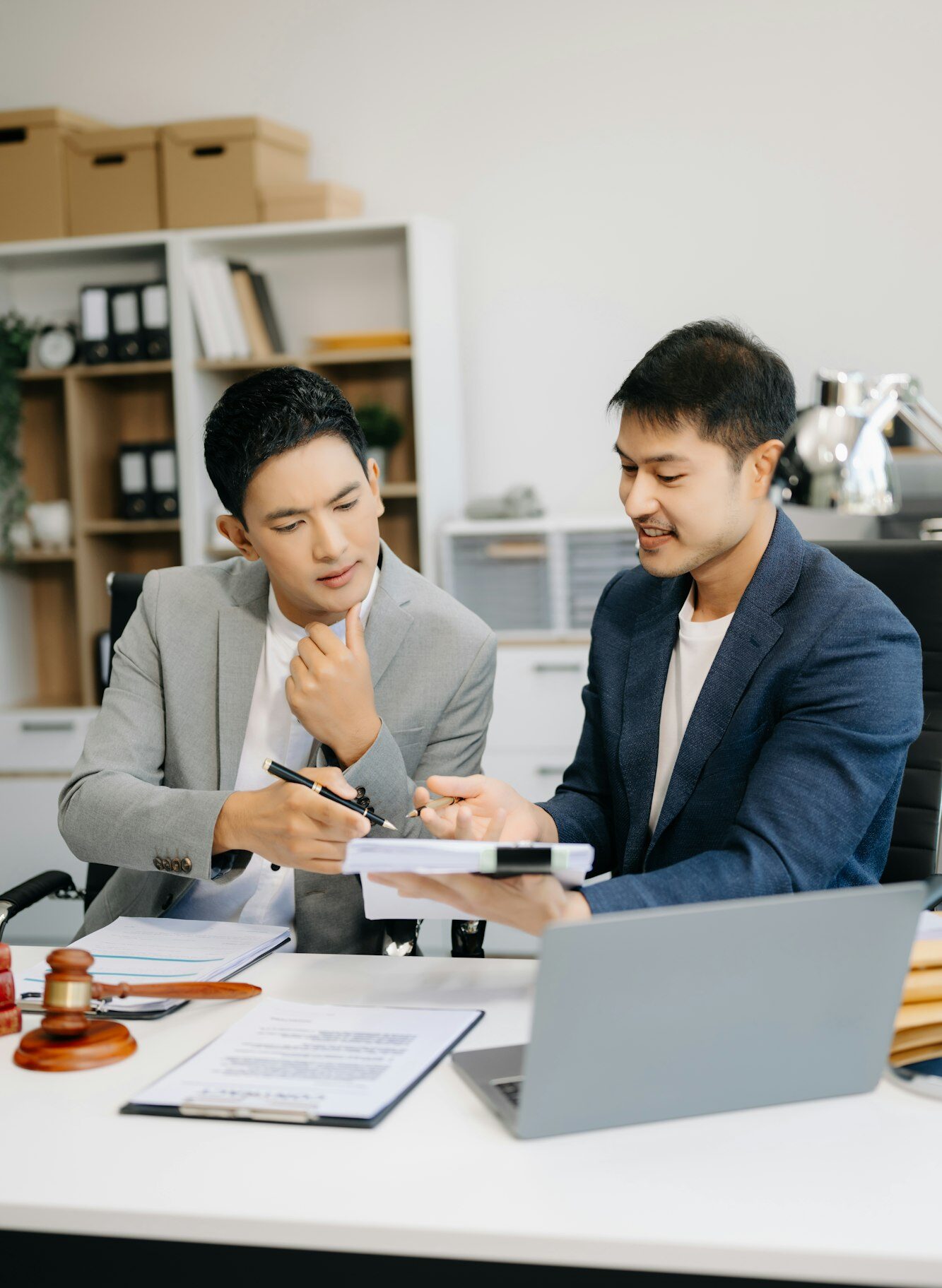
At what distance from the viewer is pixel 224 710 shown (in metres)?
1.83

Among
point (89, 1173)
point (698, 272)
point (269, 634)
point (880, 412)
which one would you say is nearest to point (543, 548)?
point (698, 272)

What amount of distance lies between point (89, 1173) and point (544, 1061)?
35cm

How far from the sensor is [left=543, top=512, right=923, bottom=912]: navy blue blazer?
138 centimetres

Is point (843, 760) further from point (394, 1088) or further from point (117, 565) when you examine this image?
point (117, 565)

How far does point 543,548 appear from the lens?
372 cm

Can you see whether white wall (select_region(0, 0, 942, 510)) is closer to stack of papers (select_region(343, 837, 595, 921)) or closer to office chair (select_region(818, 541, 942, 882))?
office chair (select_region(818, 541, 942, 882))

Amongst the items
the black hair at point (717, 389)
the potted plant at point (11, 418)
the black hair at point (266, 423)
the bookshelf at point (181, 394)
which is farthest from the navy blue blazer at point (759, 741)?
the potted plant at point (11, 418)

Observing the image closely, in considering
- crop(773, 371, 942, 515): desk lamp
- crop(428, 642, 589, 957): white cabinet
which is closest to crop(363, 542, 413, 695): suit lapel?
crop(773, 371, 942, 515): desk lamp

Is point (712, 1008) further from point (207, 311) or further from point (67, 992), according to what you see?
point (207, 311)

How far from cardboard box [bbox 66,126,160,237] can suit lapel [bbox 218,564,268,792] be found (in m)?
2.46

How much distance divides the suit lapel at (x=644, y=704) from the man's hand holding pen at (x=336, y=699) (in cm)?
34

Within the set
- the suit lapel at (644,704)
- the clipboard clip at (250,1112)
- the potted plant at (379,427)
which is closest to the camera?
the clipboard clip at (250,1112)

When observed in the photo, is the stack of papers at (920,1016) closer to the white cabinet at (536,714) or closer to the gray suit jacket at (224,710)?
the gray suit jacket at (224,710)

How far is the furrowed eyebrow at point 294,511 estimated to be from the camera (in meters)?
1.72
